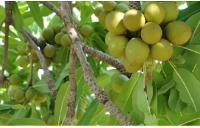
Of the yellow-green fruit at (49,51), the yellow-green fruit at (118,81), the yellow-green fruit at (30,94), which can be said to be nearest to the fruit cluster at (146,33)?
the yellow-green fruit at (118,81)

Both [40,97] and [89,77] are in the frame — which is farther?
[40,97]

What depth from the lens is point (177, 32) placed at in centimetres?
146

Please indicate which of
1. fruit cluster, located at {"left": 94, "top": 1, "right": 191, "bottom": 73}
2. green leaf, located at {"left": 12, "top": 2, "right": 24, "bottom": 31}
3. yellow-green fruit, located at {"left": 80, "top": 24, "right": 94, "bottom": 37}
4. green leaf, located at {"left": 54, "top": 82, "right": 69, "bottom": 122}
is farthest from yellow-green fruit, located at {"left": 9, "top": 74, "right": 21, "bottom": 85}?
fruit cluster, located at {"left": 94, "top": 1, "right": 191, "bottom": 73}

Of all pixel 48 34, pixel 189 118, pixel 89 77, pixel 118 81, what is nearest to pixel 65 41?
pixel 48 34

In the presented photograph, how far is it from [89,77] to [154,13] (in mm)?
366

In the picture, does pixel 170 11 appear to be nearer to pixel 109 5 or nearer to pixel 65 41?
pixel 109 5

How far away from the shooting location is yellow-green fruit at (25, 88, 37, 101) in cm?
275

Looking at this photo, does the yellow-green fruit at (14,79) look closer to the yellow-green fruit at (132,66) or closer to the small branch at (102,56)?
the small branch at (102,56)

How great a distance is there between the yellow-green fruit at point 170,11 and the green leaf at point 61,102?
2.40 feet

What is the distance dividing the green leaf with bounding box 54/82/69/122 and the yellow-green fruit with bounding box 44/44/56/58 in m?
0.90

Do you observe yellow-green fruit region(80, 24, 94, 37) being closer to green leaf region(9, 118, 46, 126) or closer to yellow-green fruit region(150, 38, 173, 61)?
green leaf region(9, 118, 46, 126)

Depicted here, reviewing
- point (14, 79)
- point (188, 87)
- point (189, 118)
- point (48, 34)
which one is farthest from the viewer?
point (14, 79)

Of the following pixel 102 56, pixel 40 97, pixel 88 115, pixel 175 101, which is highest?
pixel 102 56

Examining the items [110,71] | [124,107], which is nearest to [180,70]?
[124,107]
